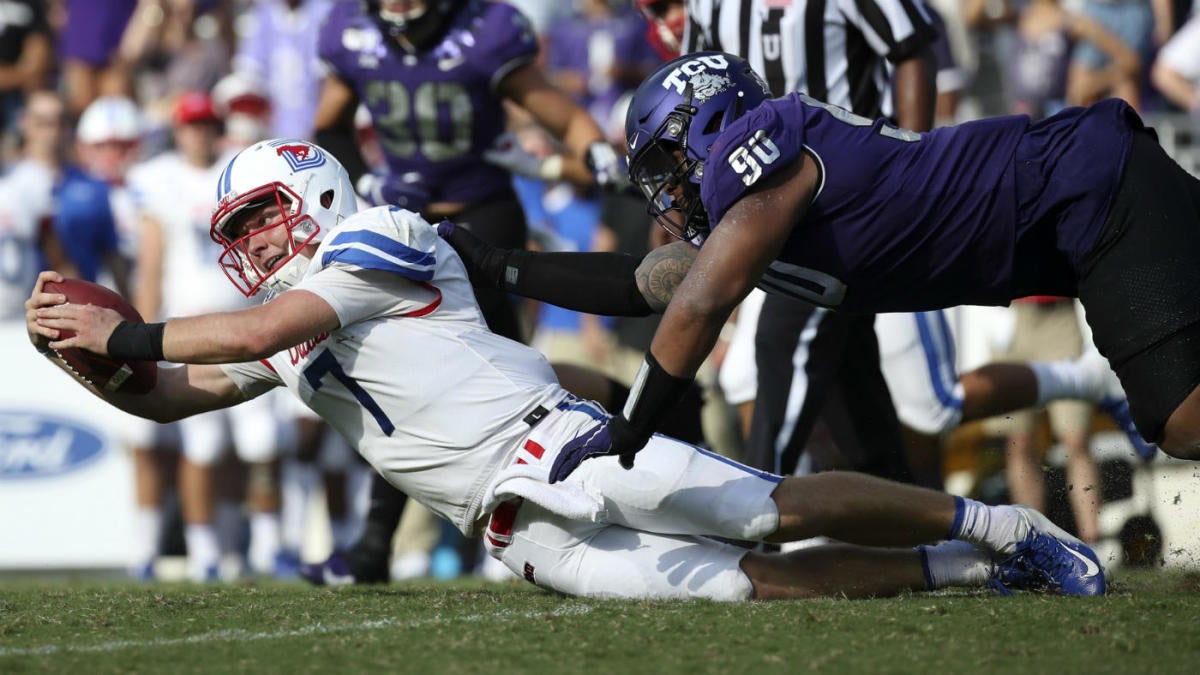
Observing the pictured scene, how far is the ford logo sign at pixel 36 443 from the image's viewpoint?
8.16 metres

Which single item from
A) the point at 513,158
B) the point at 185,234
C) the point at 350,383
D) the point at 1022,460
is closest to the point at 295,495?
the point at 185,234

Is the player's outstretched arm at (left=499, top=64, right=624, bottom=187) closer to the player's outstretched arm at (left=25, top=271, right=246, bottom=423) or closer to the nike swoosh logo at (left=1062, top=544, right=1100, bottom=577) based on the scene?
the player's outstretched arm at (left=25, top=271, right=246, bottom=423)

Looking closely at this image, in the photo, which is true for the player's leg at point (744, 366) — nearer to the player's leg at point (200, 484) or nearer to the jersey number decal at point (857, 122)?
the jersey number decal at point (857, 122)

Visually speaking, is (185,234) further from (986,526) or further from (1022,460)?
(986,526)

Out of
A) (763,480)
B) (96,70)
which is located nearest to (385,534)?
(763,480)

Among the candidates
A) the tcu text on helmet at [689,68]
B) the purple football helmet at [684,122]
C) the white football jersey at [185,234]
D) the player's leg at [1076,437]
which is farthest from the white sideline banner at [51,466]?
the tcu text on helmet at [689,68]

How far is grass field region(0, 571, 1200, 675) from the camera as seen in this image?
317 centimetres

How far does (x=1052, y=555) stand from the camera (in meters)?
4.06

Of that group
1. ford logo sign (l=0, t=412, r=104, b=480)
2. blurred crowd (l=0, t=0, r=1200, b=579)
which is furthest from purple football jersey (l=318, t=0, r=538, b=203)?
ford logo sign (l=0, t=412, r=104, b=480)

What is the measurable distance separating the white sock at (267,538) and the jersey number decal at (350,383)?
167 inches

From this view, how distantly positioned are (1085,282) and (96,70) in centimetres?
828

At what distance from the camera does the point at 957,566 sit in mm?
4148

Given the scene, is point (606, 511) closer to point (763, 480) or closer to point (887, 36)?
point (763, 480)

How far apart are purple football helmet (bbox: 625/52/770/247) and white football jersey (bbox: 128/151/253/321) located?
433 centimetres
